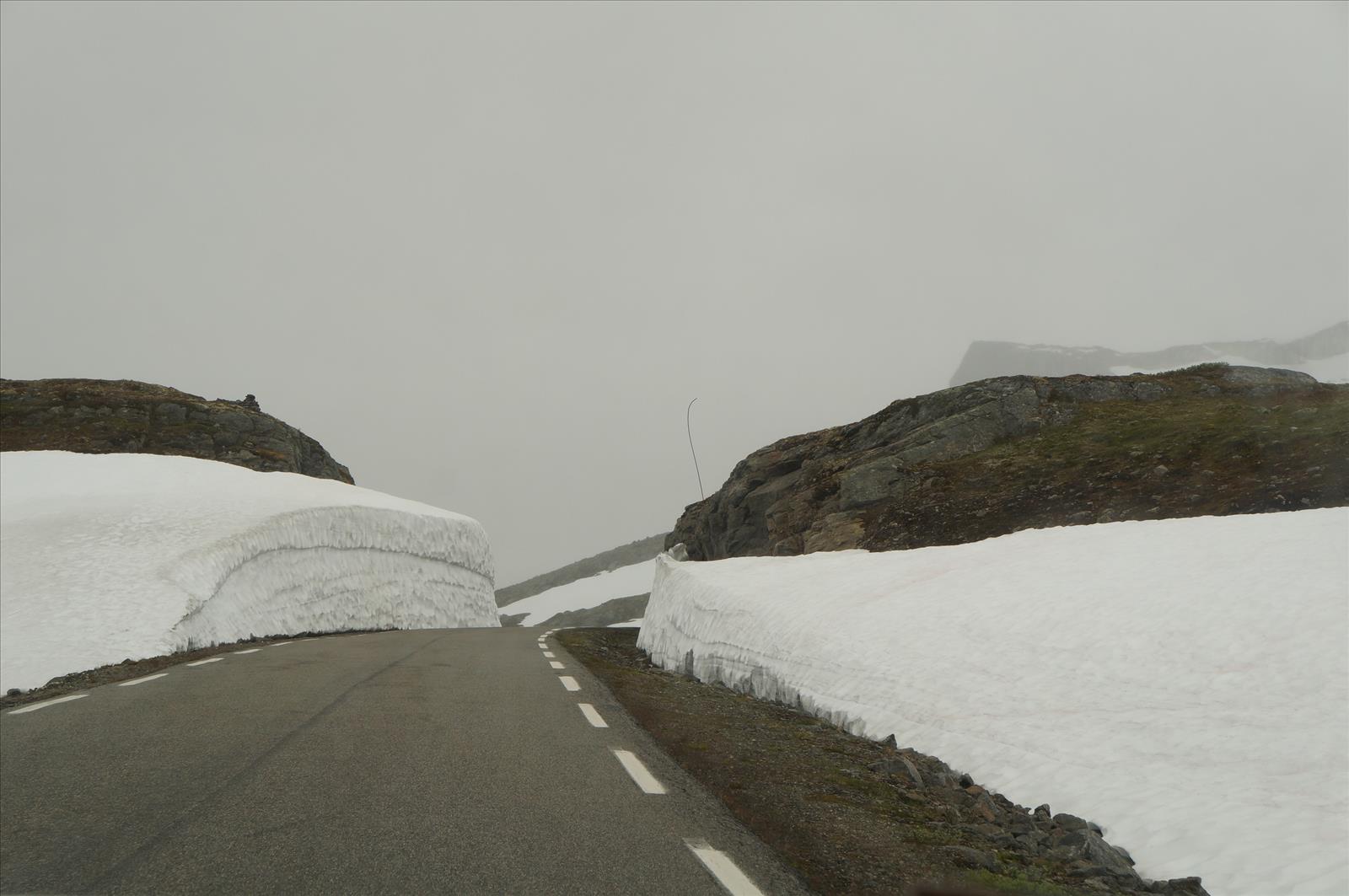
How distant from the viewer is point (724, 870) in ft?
13.8

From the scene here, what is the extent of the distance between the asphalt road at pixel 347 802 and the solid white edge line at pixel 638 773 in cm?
4

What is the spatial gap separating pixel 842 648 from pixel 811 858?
6.86 metres

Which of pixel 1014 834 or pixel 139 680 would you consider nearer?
pixel 1014 834

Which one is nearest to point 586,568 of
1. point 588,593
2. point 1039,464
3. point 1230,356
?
point 588,593

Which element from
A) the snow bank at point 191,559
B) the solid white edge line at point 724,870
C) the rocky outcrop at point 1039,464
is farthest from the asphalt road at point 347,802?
the rocky outcrop at point 1039,464

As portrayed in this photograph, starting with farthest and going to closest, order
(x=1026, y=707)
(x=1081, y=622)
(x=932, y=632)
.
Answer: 1. (x=932, y=632)
2. (x=1081, y=622)
3. (x=1026, y=707)

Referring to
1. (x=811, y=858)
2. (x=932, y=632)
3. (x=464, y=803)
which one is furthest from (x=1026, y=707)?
(x=464, y=803)

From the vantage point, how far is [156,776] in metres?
5.70

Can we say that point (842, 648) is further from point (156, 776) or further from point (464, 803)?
point (156, 776)

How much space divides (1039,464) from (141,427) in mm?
58513

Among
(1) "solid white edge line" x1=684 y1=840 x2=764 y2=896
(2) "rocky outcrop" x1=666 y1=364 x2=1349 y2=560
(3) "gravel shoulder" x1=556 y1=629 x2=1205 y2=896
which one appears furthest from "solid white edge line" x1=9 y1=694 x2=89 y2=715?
(2) "rocky outcrop" x1=666 y1=364 x2=1349 y2=560

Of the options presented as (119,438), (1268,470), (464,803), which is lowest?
(1268,470)

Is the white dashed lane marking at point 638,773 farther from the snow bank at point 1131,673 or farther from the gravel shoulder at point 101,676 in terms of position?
the gravel shoulder at point 101,676

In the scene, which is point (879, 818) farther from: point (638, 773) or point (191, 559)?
point (191, 559)
